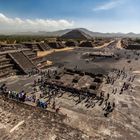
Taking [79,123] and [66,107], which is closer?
[79,123]

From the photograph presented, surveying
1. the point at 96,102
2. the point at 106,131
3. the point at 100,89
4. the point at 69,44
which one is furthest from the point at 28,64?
the point at 69,44

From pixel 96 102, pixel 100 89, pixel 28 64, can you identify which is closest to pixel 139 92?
pixel 100 89

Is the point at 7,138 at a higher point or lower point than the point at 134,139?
higher

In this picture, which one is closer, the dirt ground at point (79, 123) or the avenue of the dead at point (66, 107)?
the dirt ground at point (79, 123)

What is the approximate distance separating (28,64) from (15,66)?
320cm

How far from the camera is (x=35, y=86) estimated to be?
26.3 m

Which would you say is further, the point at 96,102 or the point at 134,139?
the point at 96,102

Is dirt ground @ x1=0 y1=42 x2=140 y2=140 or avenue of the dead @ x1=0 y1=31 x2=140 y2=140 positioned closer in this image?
dirt ground @ x1=0 y1=42 x2=140 y2=140

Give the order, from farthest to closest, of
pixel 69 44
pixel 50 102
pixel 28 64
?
pixel 69 44 < pixel 28 64 < pixel 50 102

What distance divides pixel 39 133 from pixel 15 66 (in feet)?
73.4

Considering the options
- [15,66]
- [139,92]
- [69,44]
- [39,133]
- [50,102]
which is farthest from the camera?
[69,44]

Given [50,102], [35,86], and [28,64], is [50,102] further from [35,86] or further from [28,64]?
[28,64]

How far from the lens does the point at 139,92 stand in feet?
84.7

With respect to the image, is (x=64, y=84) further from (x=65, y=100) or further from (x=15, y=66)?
(x=15, y=66)
